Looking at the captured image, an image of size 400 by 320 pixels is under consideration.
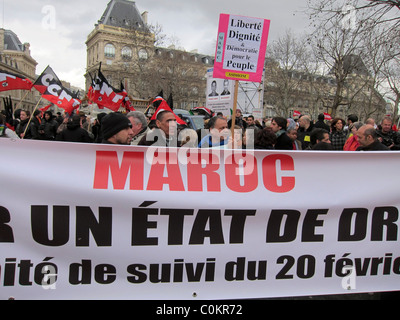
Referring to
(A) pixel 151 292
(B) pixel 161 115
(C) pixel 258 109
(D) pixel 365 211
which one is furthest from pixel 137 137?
(C) pixel 258 109

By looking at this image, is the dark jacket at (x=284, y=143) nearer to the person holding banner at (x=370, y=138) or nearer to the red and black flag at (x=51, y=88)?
the person holding banner at (x=370, y=138)

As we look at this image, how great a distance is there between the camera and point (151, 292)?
264 centimetres

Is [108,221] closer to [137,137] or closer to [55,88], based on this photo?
[137,137]

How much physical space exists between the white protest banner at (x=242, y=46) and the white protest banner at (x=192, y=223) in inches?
86.5

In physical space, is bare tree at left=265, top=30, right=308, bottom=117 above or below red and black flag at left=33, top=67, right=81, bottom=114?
above

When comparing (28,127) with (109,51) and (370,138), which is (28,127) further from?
(109,51)

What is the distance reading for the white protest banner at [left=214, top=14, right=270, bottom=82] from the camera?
4652 millimetres

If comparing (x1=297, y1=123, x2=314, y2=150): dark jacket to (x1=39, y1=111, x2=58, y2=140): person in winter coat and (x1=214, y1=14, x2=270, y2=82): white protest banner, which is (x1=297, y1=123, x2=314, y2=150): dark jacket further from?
(x1=39, y1=111, x2=58, y2=140): person in winter coat

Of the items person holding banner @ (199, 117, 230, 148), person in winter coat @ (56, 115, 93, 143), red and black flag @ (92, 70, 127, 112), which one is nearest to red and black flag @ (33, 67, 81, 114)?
red and black flag @ (92, 70, 127, 112)

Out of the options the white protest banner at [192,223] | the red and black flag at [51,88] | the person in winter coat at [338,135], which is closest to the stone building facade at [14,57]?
the red and black flag at [51,88]

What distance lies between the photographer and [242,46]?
15.5ft

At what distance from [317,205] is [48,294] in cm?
221

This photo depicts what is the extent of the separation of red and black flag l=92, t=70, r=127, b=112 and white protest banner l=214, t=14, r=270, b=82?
4.82 metres

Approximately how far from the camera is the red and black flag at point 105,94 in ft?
28.7
